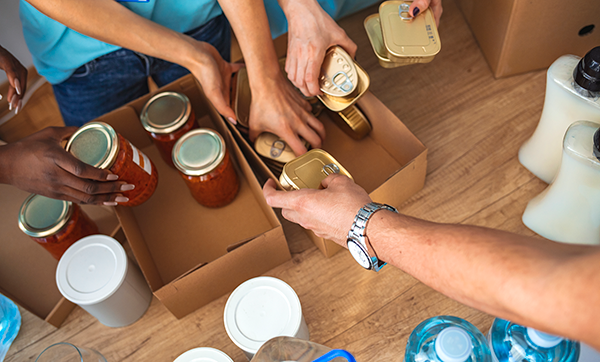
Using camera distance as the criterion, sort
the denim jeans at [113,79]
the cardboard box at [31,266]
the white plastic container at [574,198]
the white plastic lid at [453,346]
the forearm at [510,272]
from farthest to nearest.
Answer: the denim jeans at [113,79]
the cardboard box at [31,266]
the white plastic container at [574,198]
the white plastic lid at [453,346]
the forearm at [510,272]

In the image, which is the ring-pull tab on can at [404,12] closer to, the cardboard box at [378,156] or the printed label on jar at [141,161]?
the cardboard box at [378,156]

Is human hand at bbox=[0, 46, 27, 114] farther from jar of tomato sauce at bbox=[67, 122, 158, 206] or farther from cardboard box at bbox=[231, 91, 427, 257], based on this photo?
cardboard box at bbox=[231, 91, 427, 257]

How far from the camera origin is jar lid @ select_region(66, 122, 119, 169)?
2.36ft

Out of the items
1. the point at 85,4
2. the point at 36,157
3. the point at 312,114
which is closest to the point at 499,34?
the point at 312,114

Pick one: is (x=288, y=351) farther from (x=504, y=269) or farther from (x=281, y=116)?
(x=281, y=116)

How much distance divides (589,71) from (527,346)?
407 mm

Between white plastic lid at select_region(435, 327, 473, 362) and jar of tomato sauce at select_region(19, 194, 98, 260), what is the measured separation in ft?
2.29

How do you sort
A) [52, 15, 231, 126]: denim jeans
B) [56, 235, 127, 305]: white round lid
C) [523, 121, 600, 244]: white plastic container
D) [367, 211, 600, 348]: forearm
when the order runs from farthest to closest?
[52, 15, 231, 126]: denim jeans < [56, 235, 127, 305]: white round lid < [523, 121, 600, 244]: white plastic container < [367, 211, 600, 348]: forearm

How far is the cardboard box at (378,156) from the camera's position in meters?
0.76

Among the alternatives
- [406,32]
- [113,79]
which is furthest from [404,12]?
[113,79]

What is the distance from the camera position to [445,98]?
958 mm

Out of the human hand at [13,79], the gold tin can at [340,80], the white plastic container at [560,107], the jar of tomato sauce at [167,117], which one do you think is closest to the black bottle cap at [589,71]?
the white plastic container at [560,107]

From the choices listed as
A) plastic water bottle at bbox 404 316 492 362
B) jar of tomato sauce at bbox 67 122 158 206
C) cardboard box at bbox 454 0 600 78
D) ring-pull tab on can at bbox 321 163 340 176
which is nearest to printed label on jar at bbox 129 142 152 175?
jar of tomato sauce at bbox 67 122 158 206

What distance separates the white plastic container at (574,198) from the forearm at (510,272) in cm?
31
